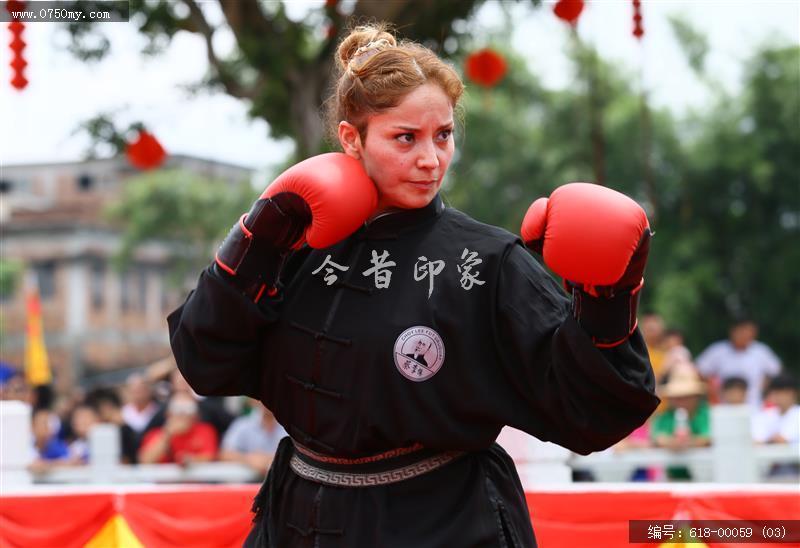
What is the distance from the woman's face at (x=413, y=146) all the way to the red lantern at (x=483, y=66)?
6403mm

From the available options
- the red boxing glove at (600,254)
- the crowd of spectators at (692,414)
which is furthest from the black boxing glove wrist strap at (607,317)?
the crowd of spectators at (692,414)

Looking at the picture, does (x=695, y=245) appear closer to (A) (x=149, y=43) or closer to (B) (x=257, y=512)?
(A) (x=149, y=43)

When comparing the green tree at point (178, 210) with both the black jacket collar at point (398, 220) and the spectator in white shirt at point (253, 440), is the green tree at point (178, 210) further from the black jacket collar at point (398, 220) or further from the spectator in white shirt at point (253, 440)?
the black jacket collar at point (398, 220)

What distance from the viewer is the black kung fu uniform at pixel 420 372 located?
234cm

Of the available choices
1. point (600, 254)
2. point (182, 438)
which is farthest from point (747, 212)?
point (600, 254)

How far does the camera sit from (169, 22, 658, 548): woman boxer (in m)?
2.27

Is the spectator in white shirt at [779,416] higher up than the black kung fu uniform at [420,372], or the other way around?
the black kung fu uniform at [420,372]

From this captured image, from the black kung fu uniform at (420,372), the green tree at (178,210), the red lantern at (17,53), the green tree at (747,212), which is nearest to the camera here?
the black kung fu uniform at (420,372)

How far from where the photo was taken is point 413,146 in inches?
98.0

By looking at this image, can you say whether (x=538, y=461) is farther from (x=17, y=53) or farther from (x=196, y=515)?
(x=17, y=53)

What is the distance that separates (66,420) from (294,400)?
8.78 metres

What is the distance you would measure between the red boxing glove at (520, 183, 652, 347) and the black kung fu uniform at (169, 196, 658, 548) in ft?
0.19

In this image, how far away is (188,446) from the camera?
317 inches

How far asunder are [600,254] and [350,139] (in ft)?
2.38
